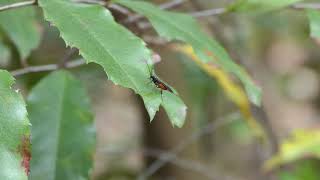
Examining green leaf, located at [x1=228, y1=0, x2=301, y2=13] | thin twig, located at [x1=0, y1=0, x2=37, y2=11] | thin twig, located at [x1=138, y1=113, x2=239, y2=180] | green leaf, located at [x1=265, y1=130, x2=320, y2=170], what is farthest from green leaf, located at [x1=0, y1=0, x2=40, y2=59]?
green leaf, located at [x1=265, y1=130, x2=320, y2=170]

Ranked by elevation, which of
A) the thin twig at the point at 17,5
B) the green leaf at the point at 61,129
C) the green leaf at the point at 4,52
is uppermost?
the thin twig at the point at 17,5

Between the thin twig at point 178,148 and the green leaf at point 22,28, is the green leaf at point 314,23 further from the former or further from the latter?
the thin twig at point 178,148

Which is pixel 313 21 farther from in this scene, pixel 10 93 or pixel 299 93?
pixel 299 93

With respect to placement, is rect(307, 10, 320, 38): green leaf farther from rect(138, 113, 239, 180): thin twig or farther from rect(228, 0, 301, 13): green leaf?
rect(138, 113, 239, 180): thin twig

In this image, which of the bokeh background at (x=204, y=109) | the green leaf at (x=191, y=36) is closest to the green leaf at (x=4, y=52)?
the bokeh background at (x=204, y=109)

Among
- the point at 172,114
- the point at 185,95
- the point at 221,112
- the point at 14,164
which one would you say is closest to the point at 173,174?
the point at 185,95

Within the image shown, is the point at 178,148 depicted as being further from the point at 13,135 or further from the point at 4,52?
the point at 13,135
